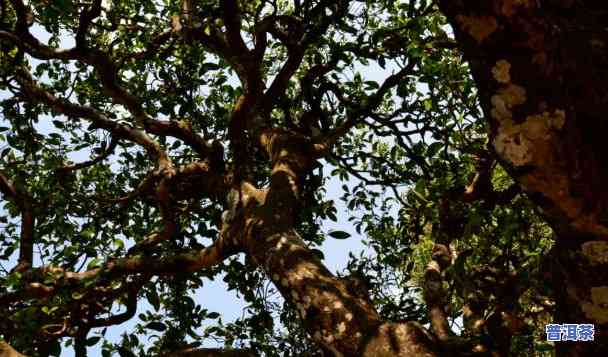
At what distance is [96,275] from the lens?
176 inches

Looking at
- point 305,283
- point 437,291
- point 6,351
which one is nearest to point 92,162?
point 6,351

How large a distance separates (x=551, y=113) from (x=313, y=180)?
5.16 m

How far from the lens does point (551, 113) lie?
1683mm

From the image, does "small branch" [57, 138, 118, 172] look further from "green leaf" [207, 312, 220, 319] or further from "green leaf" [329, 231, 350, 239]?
"green leaf" [329, 231, 350, 239]

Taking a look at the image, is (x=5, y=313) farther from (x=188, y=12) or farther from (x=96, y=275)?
(x=188, y=12)

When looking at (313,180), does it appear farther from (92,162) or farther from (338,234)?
(92,162)

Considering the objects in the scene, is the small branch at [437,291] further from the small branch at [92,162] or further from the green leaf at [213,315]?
the small branch at [92,162]

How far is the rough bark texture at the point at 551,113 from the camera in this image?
169 centimetres

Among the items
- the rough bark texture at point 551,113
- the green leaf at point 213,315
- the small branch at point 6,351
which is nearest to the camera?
the rough bark texture at point 551,113

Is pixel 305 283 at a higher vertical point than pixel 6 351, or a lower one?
higher

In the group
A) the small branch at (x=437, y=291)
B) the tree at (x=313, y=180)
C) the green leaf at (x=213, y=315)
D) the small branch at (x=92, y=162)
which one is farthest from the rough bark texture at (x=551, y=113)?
the small branch at (x=92, y=162)

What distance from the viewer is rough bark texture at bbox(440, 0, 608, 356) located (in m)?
1.69

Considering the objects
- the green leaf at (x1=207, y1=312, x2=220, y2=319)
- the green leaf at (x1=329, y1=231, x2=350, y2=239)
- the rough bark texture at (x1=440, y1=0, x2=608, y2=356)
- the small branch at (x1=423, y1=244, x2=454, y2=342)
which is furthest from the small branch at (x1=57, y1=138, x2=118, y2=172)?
the rough bark texture at (x1=440, y1=0, x2=608, y2=356)

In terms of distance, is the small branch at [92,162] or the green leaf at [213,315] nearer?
the green leaf at [213,315]
